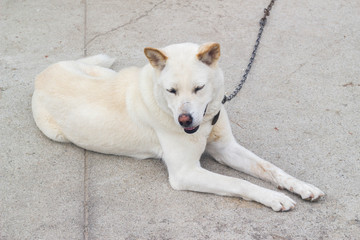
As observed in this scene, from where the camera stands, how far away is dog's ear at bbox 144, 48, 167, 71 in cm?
272

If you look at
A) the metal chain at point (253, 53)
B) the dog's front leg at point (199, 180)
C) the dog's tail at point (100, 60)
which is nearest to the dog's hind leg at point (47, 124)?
the dog's tail at point (100, 60)

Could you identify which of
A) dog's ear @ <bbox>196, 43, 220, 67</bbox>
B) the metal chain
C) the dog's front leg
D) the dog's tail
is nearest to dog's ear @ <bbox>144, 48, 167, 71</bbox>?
dog's ear @ <bbox>196, 43, 220, 67</bbox>

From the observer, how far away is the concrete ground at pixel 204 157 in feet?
9.23

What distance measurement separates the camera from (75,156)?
3.44 m

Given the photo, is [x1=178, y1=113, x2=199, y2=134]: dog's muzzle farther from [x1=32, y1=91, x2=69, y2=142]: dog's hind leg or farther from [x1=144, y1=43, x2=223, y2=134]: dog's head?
[x1=32, y1=91, x2=69, y2=142]: dog's hind leg

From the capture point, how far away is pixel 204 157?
343 cm

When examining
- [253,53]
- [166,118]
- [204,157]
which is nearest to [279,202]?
[204,157]

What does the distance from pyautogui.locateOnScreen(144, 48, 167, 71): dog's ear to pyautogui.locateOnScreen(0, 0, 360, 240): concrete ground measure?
0.86m

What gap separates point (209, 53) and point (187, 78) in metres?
0.22

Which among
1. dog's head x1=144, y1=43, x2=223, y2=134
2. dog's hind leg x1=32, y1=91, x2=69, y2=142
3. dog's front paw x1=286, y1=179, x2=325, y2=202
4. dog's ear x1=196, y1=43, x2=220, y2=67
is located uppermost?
dog's ear x1=196, y1=43, x2=220, y2=67

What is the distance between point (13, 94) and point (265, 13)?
113 inches

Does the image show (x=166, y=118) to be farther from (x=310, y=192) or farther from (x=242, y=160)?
(x=310, y=192)

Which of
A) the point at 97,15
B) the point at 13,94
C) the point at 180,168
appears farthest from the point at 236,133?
the point at 97,15

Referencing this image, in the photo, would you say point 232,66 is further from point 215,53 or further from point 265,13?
point 215,53
